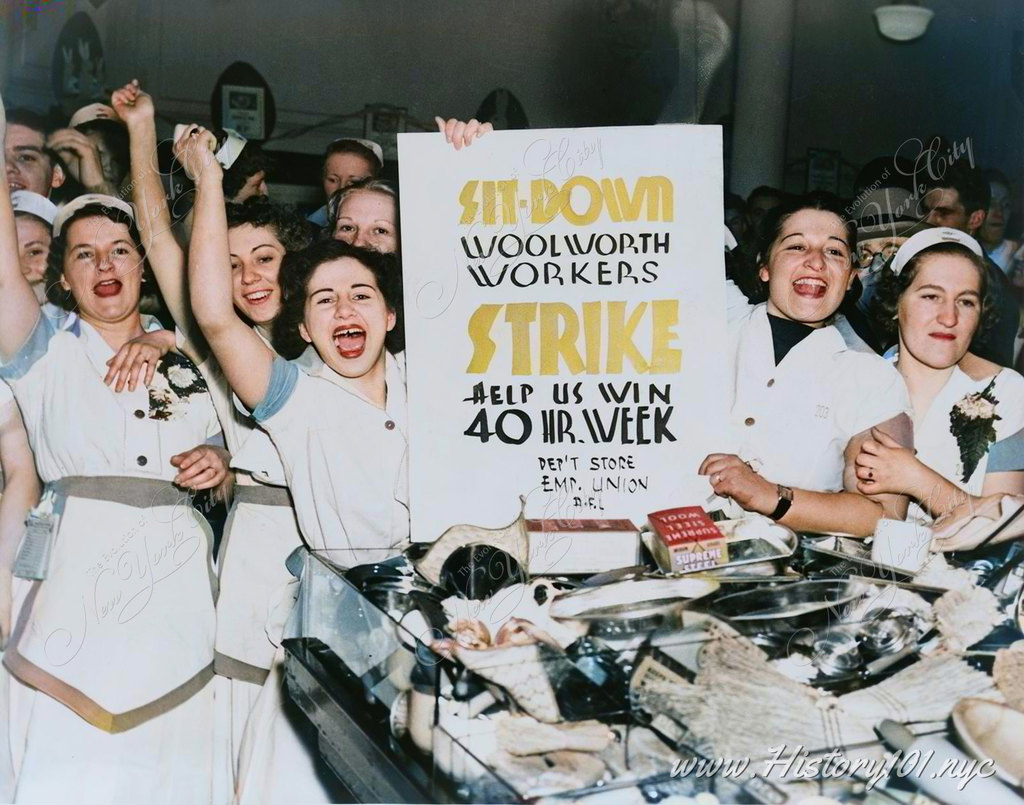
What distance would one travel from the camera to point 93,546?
104 inches

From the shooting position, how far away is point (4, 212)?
2.60 metres

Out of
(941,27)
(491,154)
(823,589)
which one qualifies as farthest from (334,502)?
(941,27)

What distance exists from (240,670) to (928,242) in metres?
1.98

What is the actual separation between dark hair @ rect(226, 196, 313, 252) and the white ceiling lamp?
1.48 meters

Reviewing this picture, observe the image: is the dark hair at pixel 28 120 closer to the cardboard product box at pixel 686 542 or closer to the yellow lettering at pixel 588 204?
the yellow lettering at pixel 588 204

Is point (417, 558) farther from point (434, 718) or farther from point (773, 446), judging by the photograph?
point (773, 446)

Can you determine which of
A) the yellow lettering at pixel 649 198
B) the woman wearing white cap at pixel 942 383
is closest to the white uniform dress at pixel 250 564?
the yellow lettering at pixel 649 198

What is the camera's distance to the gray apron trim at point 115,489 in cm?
265

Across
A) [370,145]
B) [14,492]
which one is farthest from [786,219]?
[14,492]

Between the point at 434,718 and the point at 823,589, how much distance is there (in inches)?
38.9

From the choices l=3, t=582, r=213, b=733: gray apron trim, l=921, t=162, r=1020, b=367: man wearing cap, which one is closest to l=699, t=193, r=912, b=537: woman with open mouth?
l=921, t=162, r=1020, b=367: man wearing cap

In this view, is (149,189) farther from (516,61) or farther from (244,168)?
(516,61)

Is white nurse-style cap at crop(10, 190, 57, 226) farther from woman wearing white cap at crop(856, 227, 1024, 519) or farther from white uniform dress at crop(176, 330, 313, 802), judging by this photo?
woman wearing white cap at crop(856, 227, 1024, 519)

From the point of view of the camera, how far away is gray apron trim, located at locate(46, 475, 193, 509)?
2650mm
